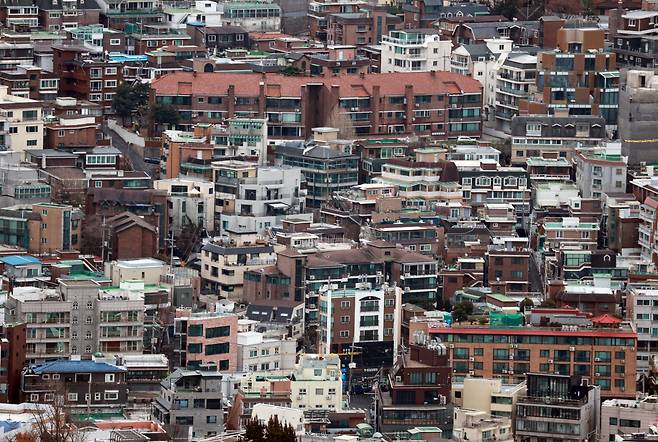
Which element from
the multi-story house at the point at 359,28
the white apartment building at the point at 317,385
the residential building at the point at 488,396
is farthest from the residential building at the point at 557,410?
the multi-story house at the point at 359,28

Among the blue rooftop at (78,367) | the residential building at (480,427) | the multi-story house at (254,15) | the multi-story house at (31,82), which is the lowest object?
the residential building at (480,427)

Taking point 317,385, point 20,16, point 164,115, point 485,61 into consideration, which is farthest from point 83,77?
point 317,385

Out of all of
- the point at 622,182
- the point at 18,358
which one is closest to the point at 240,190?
the point at 622,182

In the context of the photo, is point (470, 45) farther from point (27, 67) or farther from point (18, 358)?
point (18, 358)

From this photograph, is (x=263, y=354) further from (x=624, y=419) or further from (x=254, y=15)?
(x=254, y=15)

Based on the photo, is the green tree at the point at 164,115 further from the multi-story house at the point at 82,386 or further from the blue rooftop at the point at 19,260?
the multi-story house at the point at 82,386

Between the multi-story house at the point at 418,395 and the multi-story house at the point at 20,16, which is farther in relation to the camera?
the multi-story house at the point at 20,16

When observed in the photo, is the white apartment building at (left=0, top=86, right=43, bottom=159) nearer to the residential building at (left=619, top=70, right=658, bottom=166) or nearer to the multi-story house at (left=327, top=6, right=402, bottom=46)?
the residential building at (left=619, top=70, right=658, bottom=166)
